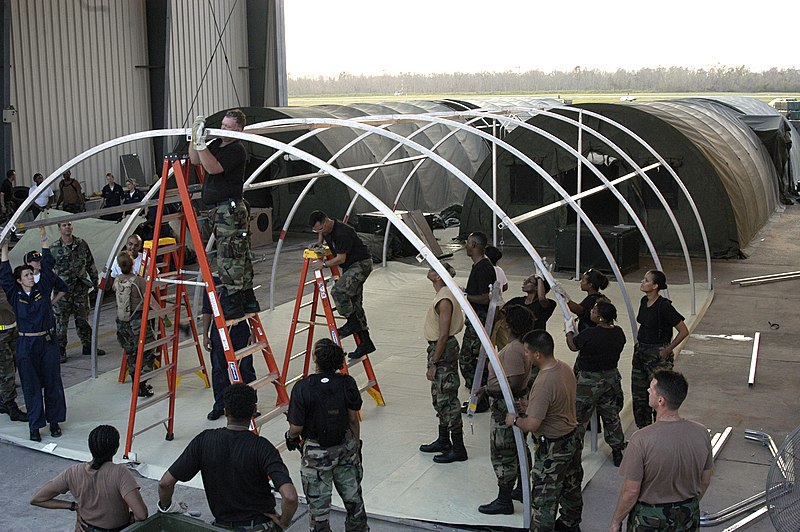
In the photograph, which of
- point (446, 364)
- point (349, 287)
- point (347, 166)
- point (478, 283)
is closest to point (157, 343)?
point (349, 287)

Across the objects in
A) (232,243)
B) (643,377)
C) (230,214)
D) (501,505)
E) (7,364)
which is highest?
(230,214)

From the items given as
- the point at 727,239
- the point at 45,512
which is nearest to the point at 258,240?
the point at 727,239

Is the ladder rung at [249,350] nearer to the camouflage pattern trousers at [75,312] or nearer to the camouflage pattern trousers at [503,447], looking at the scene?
the camouflage pattern trousers at [503,447]

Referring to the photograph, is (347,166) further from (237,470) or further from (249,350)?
(237,470)

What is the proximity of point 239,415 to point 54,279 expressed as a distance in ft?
16.1

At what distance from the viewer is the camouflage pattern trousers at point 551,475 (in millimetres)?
6379


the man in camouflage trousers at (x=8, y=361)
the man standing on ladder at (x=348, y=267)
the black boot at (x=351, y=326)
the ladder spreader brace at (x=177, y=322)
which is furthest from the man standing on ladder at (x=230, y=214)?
the man in camouflage trousers at (x=8, y=361)

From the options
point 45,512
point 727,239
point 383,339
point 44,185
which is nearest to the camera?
point 45,512

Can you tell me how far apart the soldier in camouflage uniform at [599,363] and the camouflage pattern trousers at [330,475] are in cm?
213

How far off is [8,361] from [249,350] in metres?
3.02

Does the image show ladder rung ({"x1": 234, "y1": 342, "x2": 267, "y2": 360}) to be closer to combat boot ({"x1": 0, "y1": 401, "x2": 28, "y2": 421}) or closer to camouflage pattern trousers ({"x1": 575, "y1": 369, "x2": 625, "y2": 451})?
camouflage pattern trousers ({"x1": 575, "y1": 369, "x2": 625, "y2": 451})

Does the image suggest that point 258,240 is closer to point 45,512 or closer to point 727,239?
point 727,239

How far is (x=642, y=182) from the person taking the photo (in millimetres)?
18203

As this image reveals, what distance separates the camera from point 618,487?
751 cm
